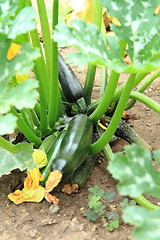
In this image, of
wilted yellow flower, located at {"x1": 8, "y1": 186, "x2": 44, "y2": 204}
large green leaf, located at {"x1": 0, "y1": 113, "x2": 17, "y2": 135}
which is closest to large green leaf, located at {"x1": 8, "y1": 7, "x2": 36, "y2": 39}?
large green leaf, located at {"x1": 0, "y1": 113, "x2": 17, "y2": 135}

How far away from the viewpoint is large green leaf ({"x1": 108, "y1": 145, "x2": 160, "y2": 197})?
4.21ft

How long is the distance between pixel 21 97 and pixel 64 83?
0.99 metres

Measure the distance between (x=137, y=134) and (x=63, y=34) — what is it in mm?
1079

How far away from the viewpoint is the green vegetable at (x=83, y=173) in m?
2.10

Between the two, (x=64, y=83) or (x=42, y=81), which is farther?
(x=64, y=83)

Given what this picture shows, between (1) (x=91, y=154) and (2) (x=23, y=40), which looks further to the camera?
(1) (x=91, y=154)

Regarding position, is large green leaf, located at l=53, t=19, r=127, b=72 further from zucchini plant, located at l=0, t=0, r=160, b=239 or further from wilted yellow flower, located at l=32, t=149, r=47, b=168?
wilted yellow flower, located at l=32, t=149, r=47, b=168

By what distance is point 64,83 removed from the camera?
7.75 ft

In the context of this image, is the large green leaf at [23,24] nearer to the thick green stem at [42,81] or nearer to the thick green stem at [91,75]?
the thick green stem at [42,81]

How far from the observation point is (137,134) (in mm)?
2395

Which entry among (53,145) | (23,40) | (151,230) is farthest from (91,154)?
(151,230)

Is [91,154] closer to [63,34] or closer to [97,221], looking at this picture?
[97,221]

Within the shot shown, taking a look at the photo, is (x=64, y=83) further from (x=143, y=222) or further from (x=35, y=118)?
(x=143, y=222)

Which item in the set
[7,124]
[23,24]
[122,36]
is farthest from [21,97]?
[122,36]
